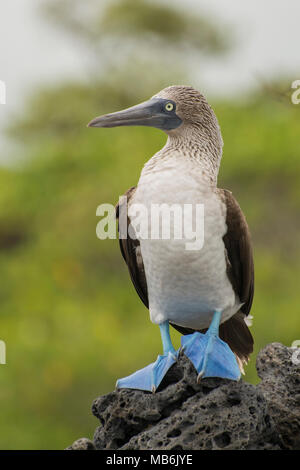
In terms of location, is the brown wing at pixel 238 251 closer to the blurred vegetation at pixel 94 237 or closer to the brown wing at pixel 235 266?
the brown wing at pixel 235 266

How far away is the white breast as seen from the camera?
208 cm

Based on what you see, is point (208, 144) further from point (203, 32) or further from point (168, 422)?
point (203, 32)

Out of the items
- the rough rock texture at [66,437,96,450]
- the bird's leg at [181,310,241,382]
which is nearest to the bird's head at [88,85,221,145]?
the bird's leg at [181,310,241,382]

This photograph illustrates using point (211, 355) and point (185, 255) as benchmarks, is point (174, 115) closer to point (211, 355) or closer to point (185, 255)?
point (185, 255)

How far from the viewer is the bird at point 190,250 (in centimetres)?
208

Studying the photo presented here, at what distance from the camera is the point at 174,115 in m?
2.19

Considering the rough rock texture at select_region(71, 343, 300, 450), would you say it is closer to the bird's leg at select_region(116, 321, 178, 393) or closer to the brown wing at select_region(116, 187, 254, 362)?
the bird's leg at select_region(116, 321, 178, 393)

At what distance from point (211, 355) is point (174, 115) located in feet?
2.41

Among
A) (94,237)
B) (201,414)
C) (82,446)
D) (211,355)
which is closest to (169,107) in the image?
(211,355)

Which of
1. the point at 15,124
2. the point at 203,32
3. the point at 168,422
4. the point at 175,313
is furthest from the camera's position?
the point at 15,124

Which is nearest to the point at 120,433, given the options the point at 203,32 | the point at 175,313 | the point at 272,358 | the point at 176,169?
the point at 175,313

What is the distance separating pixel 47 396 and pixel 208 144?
4.02 m

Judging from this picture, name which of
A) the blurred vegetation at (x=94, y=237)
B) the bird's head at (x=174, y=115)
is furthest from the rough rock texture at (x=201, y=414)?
the blurred vegetation at (x=94, y=237)
